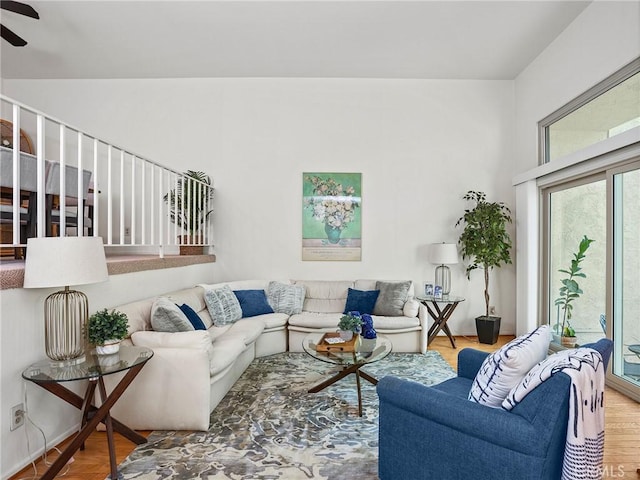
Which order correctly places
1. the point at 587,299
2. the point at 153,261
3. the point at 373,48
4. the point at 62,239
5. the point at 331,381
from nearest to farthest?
the point at 62,239 < the point at 331,381 < the point at 153,261 < the point at 587,299 < the point at 373,48

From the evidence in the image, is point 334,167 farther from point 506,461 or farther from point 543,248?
point 506,461

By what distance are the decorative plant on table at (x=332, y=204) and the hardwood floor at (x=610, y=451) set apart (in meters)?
3.53

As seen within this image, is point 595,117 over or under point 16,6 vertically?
under

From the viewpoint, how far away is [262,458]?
228 centimetres

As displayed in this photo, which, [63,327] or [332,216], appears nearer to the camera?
[63,327]

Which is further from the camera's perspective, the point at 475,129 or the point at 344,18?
the point at 475,129

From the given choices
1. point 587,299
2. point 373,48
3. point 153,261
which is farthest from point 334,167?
point 587,299

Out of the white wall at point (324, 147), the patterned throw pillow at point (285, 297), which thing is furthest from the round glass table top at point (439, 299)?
the patterned throw pillow at point (285, 297)

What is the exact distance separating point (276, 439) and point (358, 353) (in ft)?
3.03

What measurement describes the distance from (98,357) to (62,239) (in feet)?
2.49

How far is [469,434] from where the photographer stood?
161 cm

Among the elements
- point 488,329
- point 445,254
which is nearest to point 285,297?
point 445,254

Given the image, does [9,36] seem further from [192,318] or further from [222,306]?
[222,306]

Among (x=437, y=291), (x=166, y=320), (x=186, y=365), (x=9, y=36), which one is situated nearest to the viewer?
(x=186, y=365)
